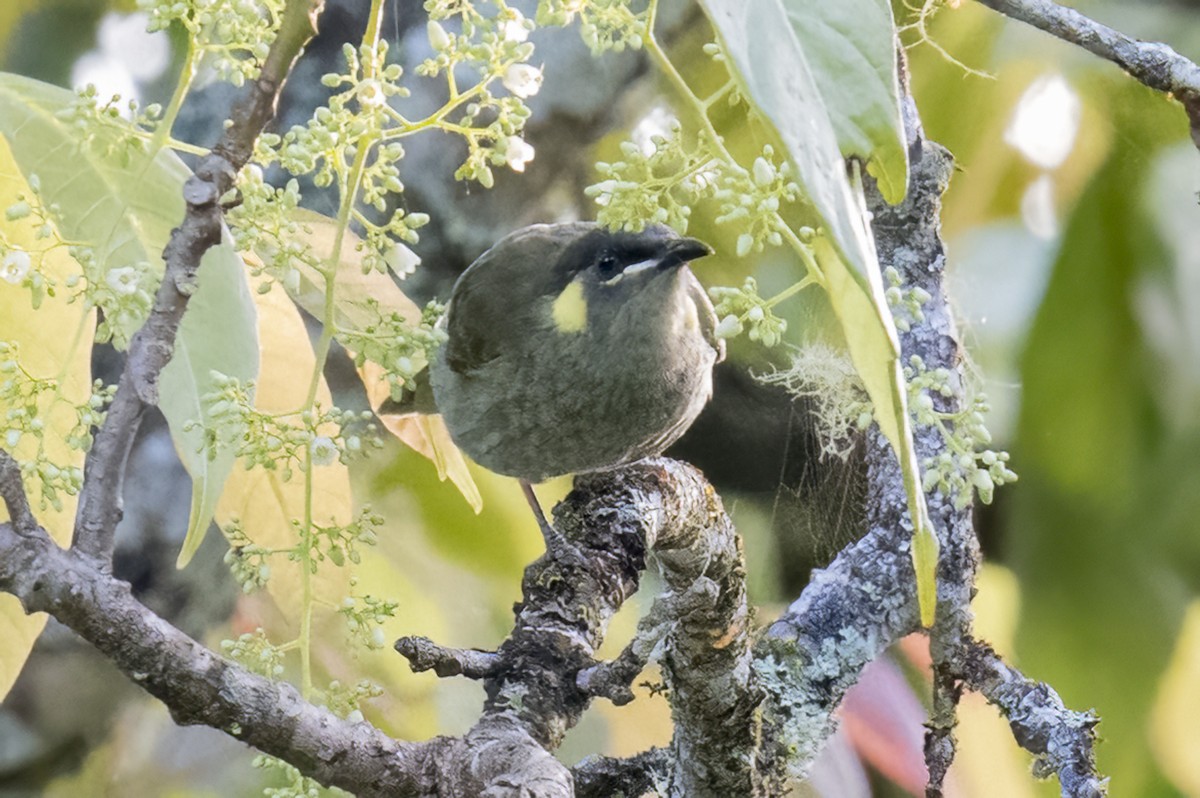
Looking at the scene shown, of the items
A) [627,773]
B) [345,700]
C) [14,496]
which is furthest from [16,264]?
[627,773]

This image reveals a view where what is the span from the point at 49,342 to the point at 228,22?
209 millimetres

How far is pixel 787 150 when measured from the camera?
231mm

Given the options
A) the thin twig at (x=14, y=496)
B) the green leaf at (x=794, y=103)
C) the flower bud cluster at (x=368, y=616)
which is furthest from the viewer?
the flower bud cluster at (x=368, y=616)

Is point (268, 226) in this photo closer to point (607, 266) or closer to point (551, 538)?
point (607, 266)

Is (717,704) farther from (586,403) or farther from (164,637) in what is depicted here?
(164,637)

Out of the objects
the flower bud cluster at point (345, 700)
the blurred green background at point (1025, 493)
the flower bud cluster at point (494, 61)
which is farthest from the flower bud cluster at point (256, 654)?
the flower bud cluster at point (494, 61)

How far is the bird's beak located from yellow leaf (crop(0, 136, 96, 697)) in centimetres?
28

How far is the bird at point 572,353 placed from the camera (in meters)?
0.51

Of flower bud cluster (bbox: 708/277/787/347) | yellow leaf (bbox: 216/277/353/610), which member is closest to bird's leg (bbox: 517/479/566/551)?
yellow leaf (bbox: 216/277/353/610)

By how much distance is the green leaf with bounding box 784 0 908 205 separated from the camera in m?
0.26

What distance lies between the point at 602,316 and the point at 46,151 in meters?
0.28

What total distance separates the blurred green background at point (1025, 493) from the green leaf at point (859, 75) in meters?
0.36

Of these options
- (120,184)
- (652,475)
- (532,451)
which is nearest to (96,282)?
(120,184)

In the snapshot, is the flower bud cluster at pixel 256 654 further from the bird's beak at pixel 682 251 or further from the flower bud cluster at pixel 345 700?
the bird's beak at pixel 682 251
